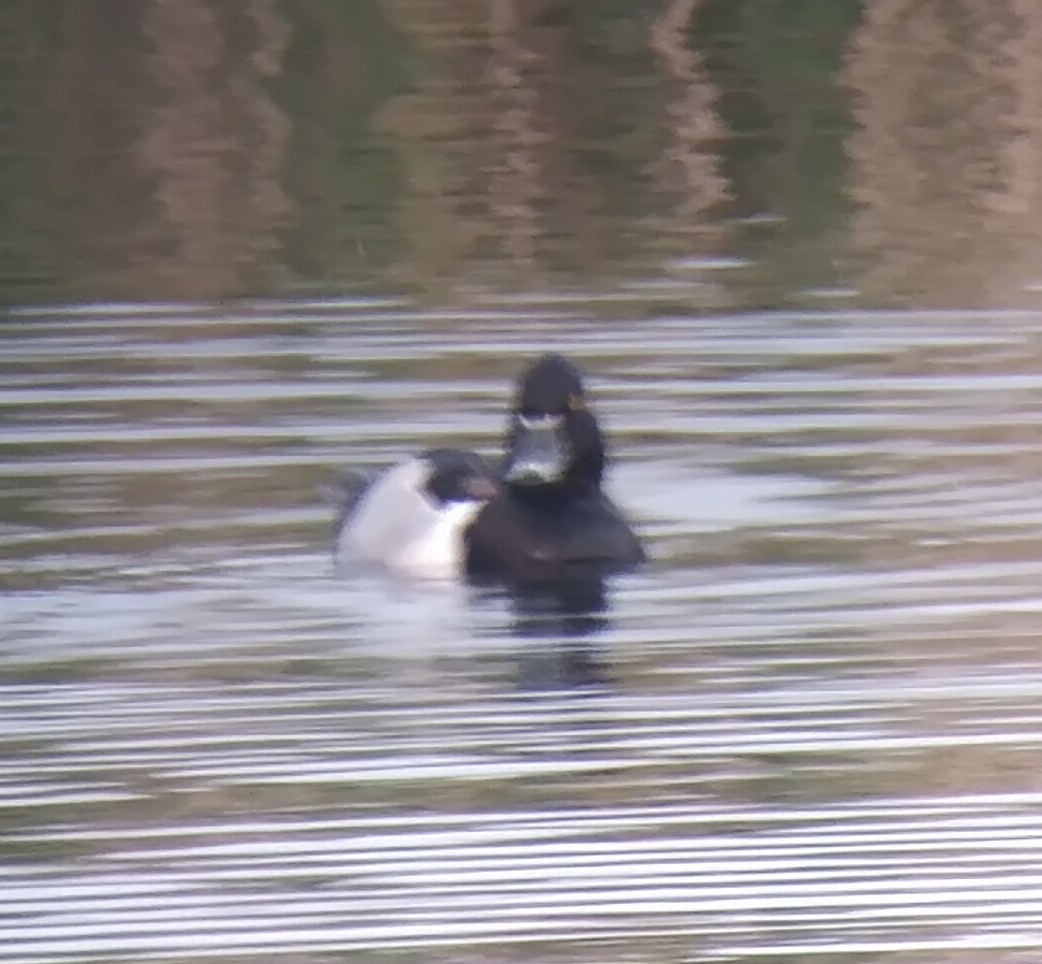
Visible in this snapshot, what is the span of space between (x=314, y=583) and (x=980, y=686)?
2775 mm

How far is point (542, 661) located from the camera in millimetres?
11797

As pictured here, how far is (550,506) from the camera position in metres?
13.4

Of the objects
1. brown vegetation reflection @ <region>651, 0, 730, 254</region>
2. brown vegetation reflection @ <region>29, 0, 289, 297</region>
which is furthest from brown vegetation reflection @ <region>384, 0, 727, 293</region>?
brown vegetation reflection @ <region>29, 0, 289, 297</region>

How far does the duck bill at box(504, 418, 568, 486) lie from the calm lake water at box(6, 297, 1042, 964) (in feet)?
1.43

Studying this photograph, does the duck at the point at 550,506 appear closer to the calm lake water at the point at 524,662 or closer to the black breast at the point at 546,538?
the black breast at the point at 546,538

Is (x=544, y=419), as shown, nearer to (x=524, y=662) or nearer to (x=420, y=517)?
(x=420, y=517)

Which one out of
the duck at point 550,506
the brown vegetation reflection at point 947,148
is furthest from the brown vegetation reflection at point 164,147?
the duck at point 550,506

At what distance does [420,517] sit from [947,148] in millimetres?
10584

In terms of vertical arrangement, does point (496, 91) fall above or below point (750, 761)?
below

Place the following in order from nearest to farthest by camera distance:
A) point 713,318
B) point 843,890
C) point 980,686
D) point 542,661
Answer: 1. point 843,890
2. point 980,686
3. point 542,661
4. point 713,318

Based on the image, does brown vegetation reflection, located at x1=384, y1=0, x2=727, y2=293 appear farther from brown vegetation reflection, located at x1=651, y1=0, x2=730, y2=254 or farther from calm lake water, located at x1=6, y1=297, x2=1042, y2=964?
calm lake water, located at x1=6, y1=297, x2=1042, y2=964

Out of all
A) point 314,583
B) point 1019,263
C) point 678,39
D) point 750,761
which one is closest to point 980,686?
point 750,761

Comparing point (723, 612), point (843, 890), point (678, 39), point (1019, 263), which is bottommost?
point (678, 39)

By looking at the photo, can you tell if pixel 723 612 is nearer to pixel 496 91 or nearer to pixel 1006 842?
pixel 1006 842
